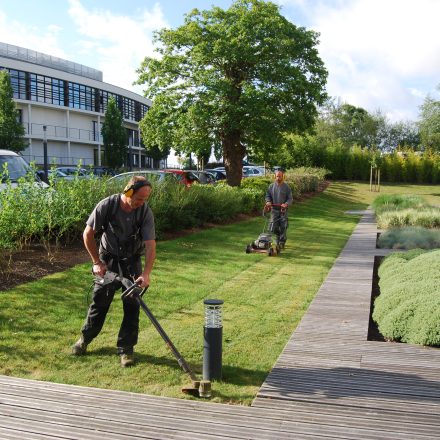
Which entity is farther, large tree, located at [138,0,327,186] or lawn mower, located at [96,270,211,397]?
large tree, located at [138,0,327,186]

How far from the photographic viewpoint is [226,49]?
779 inches

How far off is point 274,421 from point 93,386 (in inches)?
59.8

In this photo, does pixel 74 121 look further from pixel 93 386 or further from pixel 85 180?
pixel 93 386

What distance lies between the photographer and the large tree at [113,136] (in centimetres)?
4938

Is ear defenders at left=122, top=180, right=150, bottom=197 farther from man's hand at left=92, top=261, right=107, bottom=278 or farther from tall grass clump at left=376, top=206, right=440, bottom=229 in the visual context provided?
tall grass clump at left=376, top=206, right=440, bottom=229

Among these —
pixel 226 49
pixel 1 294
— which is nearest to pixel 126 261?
pixel 1 294

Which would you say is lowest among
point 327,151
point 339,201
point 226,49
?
point 339,201

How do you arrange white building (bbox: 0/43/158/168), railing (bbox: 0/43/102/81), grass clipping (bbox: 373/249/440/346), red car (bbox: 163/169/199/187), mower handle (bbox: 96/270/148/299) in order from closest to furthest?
mower handle (bbox: 96/270/148/299) → grass clipping (bbox: 373/249/440/346) → red car (bbox: 163/169/199/187) → white building (bbox: 0/43/158/168) → railing (bbox: 0/43/102/81)

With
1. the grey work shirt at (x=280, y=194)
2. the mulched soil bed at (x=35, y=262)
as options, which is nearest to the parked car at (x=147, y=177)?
the mulched soil bed at (x=35, y=262)

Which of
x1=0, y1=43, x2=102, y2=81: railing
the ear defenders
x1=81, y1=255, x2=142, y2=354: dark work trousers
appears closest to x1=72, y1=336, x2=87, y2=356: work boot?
x1=81, y1=255, x2=142, y2=354: dark work trousers

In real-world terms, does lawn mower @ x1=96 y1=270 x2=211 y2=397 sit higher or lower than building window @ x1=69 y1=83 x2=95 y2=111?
lower

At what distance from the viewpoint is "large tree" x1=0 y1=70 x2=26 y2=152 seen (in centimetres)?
3406

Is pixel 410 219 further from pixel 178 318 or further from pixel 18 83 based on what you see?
pixel 18 83

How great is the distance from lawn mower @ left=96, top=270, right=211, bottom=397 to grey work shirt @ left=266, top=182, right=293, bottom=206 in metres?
6.97
